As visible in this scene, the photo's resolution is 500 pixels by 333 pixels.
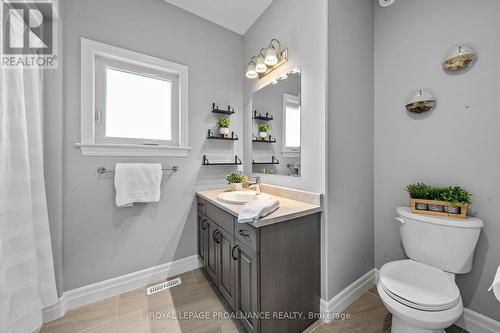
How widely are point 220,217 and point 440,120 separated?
1.80 metres

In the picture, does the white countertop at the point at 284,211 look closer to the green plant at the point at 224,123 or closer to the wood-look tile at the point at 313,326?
the wood-look tile at the point at 313,326

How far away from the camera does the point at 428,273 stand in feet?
3.93

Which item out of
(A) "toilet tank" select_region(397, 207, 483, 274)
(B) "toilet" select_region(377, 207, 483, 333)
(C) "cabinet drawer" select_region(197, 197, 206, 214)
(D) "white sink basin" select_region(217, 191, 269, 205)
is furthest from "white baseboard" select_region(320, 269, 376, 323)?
(C) "cabinet drawer" select_region(197, 197, 206, 214)

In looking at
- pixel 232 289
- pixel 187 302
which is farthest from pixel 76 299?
pixel 232 289

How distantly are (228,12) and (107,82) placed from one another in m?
1.37

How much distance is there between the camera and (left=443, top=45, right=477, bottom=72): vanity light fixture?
4.05 feet

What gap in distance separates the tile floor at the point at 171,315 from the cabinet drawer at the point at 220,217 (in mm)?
656

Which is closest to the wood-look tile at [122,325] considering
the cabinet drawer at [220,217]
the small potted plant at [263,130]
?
the cabinet drawer at [220,217]

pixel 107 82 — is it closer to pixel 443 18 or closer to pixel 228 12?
pixel 228 12

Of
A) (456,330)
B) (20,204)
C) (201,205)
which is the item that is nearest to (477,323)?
(456,330)

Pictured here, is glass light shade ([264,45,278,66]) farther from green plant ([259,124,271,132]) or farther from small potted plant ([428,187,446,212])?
small potted plant ([428,187,446,212])

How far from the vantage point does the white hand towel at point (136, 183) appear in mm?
1571

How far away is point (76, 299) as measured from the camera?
4.88 feet

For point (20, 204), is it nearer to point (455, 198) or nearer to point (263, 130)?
point (263, 130)
